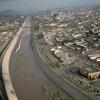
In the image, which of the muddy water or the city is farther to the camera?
the muddy water

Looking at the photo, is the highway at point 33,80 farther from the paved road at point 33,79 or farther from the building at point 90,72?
the building at point 90,72

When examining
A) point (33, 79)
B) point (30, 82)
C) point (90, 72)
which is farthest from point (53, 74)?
point (90, 72)

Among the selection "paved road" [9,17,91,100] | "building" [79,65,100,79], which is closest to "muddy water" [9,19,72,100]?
"paved road" [9,17,91,100]

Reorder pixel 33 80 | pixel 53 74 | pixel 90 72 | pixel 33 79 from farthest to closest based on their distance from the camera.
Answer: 1. pixel 53 74
2. pixel 33 79
3. pixel 33 80
4. pixel 90 72

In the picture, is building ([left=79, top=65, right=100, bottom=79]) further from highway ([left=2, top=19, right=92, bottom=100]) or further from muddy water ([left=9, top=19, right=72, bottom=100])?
muddy water ([left=9, top=19, right=72, bottom=100])

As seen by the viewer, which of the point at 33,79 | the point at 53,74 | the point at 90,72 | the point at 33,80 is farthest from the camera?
the point at 53,74

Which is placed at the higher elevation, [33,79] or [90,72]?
[90,72]

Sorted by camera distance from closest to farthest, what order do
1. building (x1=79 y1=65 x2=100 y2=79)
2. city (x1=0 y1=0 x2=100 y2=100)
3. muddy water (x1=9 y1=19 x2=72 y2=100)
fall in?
1. city (x1=0 y1=0 x2=100 y2=100)
2. muddy water (x1=9 y1=19 x2=72 y2=100)
3. building (x1=79 y1=65 x2=100 y2=79)

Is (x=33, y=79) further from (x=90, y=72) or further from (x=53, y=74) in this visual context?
(x=90, y=72)

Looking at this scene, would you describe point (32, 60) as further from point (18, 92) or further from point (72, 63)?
point (18, 92)

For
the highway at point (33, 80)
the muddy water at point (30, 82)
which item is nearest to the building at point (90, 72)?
the highway at point (33, 80)

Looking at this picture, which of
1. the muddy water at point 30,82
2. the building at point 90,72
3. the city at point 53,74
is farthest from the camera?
the building at point 90,72
